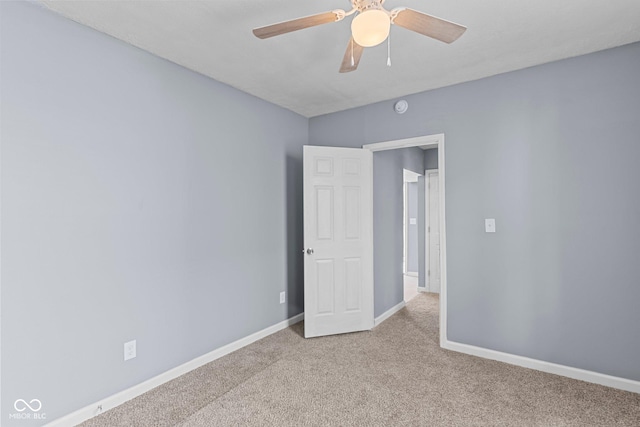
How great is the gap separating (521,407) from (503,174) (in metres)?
1.77

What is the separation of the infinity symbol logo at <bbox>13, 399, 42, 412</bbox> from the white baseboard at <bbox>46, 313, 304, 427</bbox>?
13 cm

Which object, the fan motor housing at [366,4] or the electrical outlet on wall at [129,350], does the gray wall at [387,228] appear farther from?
the electrical outlet on wall at [129,350]

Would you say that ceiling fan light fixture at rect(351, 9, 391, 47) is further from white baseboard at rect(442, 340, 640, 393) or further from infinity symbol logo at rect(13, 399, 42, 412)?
white baseboard at rect(442, 340, 640, 393)

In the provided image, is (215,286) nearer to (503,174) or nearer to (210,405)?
(210,405)

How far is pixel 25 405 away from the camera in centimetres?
176

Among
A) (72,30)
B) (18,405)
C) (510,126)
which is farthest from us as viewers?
(510,126)

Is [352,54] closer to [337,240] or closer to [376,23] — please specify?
[376,23]

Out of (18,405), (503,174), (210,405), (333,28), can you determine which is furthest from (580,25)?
(18,405)

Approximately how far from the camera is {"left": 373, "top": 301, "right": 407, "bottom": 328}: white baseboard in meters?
3.74

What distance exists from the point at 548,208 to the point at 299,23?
2.37 metres

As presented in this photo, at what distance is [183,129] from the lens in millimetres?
2596

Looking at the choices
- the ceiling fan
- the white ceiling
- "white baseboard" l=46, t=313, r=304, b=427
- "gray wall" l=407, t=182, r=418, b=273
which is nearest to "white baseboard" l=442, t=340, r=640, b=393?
"white baseboard" l=46, t=313, r=304, b=427

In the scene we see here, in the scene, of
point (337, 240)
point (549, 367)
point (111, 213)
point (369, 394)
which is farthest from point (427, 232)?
point (111, 213)

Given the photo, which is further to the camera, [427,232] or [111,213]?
[427,232]
